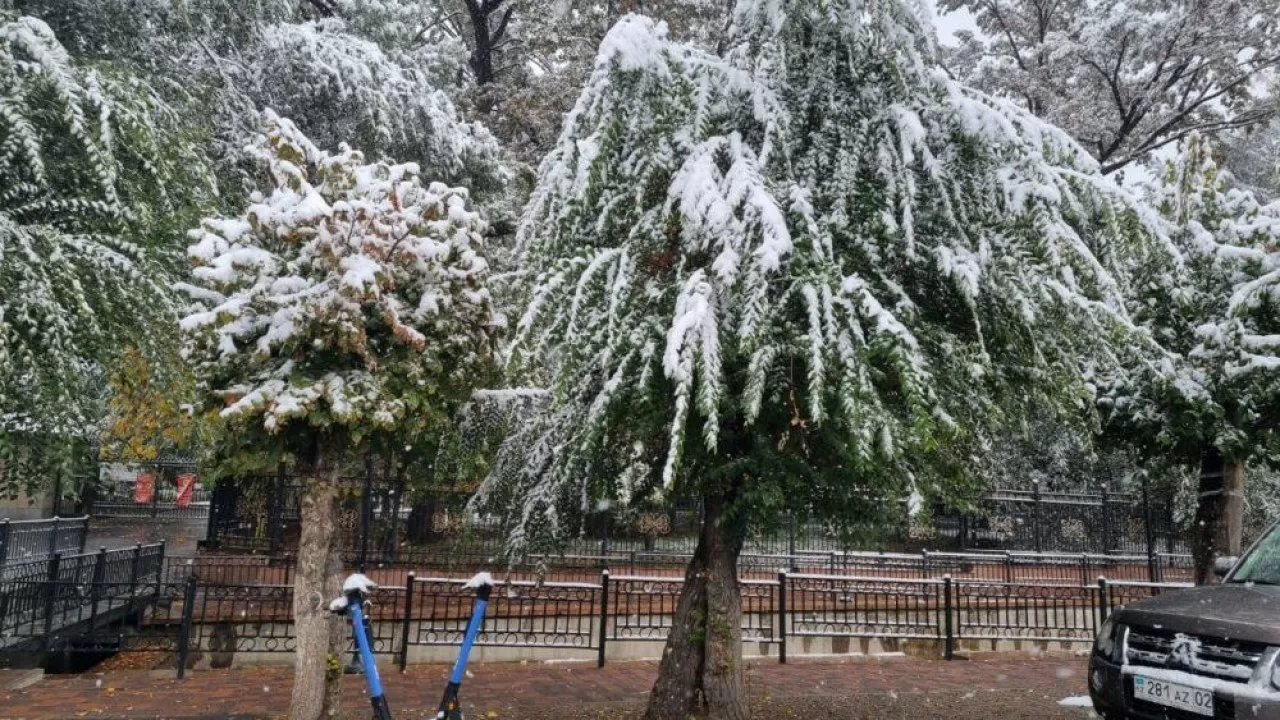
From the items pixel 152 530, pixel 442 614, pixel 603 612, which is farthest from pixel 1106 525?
pixel 152 530

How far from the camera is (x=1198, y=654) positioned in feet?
17.2

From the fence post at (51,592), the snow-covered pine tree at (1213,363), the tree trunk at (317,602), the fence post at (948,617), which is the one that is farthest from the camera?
the fence post at (948,617)

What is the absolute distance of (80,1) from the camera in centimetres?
1066

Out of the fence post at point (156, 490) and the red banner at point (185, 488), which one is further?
the red banner at point (185, 488)

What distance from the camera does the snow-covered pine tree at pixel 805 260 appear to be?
5410mm

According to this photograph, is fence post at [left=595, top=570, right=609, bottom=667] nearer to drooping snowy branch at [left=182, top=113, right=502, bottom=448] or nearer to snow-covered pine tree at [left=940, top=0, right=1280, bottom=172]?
drooping snowy branch at [left=182, top=113, right=502, bottom=448]

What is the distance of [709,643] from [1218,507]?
713cm

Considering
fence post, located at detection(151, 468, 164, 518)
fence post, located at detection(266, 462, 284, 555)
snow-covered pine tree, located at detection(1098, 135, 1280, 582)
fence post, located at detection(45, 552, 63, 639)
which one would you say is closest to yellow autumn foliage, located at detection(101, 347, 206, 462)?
fence post, located at detection(266, 462, 284, 555)

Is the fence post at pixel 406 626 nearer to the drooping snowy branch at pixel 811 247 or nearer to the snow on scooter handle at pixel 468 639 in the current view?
the drooping snowy branch at pixel 811 247

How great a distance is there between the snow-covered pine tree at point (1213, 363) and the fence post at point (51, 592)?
11956mm

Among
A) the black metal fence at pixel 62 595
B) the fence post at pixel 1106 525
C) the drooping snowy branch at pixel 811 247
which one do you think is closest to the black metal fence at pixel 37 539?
the black metal fence at pixel 62 595

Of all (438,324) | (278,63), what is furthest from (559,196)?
(278,63)

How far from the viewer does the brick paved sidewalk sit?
7.98 m

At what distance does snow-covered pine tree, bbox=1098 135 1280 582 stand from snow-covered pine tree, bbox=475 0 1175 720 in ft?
10.2
